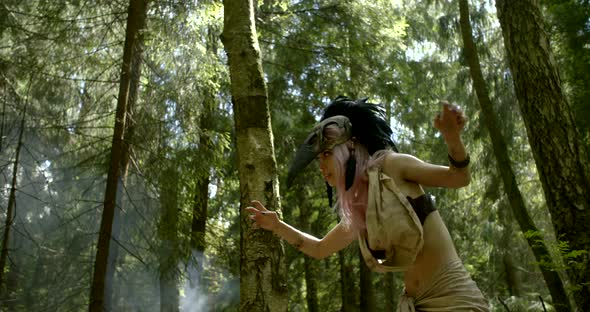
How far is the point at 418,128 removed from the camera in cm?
1560

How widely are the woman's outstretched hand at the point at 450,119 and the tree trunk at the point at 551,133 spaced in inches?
137

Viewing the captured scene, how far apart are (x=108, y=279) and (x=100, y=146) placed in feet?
8.30

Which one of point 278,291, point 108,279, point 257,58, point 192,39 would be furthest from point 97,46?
point 278,291

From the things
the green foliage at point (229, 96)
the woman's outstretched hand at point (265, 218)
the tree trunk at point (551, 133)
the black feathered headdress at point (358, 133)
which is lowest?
the woman's outstretched hand at point (265, 218)

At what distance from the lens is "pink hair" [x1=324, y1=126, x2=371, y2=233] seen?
2539mm

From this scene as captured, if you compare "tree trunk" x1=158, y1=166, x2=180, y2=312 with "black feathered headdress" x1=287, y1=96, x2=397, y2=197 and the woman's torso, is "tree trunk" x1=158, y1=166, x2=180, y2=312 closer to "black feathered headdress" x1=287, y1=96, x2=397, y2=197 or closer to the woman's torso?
"black feathered headdress" x1=287, y1=96, x2=397, y2=197

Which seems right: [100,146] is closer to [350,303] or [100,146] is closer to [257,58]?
[257,58]

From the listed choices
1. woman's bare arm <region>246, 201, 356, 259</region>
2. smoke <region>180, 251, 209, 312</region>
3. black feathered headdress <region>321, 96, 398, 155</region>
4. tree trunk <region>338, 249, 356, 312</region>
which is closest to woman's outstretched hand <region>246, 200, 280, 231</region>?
woman's bare arm <region>246, 201, 356, 259</region>

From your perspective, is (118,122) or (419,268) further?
(118,122)

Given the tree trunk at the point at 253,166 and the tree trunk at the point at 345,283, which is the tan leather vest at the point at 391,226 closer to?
the tree trunk at the point at 253,166

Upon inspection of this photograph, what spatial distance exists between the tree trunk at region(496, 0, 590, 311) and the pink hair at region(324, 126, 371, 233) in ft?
10.6

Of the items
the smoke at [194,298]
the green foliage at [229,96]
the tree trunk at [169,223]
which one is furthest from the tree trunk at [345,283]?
the tree trunk at [169,223]

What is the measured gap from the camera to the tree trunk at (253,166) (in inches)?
144

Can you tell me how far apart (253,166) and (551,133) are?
336cm
